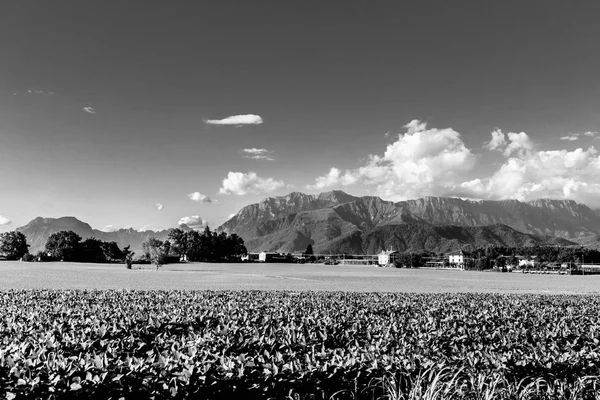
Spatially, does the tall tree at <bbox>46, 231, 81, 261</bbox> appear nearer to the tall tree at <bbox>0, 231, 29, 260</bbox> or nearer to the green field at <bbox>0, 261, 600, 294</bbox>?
the tall tree at <bbox>0, 231, 29, 260</bbox>

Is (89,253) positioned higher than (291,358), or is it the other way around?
(291,358)

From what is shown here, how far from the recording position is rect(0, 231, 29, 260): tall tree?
137875 millimetres

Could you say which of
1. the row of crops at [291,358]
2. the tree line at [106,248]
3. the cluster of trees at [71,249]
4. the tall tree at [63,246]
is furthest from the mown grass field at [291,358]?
the tall tree at [63,246]

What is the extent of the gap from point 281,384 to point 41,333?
18.7 ft

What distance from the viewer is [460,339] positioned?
32.6ft

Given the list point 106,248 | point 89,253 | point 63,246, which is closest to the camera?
point 63,246

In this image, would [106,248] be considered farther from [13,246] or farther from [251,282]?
[251,282]

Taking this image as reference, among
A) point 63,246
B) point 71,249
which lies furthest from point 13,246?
point 71,249

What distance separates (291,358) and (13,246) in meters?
157

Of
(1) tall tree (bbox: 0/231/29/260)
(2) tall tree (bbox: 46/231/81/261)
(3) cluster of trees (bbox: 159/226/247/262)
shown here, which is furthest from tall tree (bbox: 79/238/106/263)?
(3) cluster of trees (bbox: 159/226/247/262)

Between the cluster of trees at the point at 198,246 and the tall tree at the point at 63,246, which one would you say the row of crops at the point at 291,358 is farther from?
the cluster of trees at the point at 198,246

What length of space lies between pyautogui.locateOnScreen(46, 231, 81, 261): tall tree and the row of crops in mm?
134181

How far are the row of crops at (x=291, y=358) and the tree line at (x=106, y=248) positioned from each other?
10103cm

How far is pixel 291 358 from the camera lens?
277 inches
